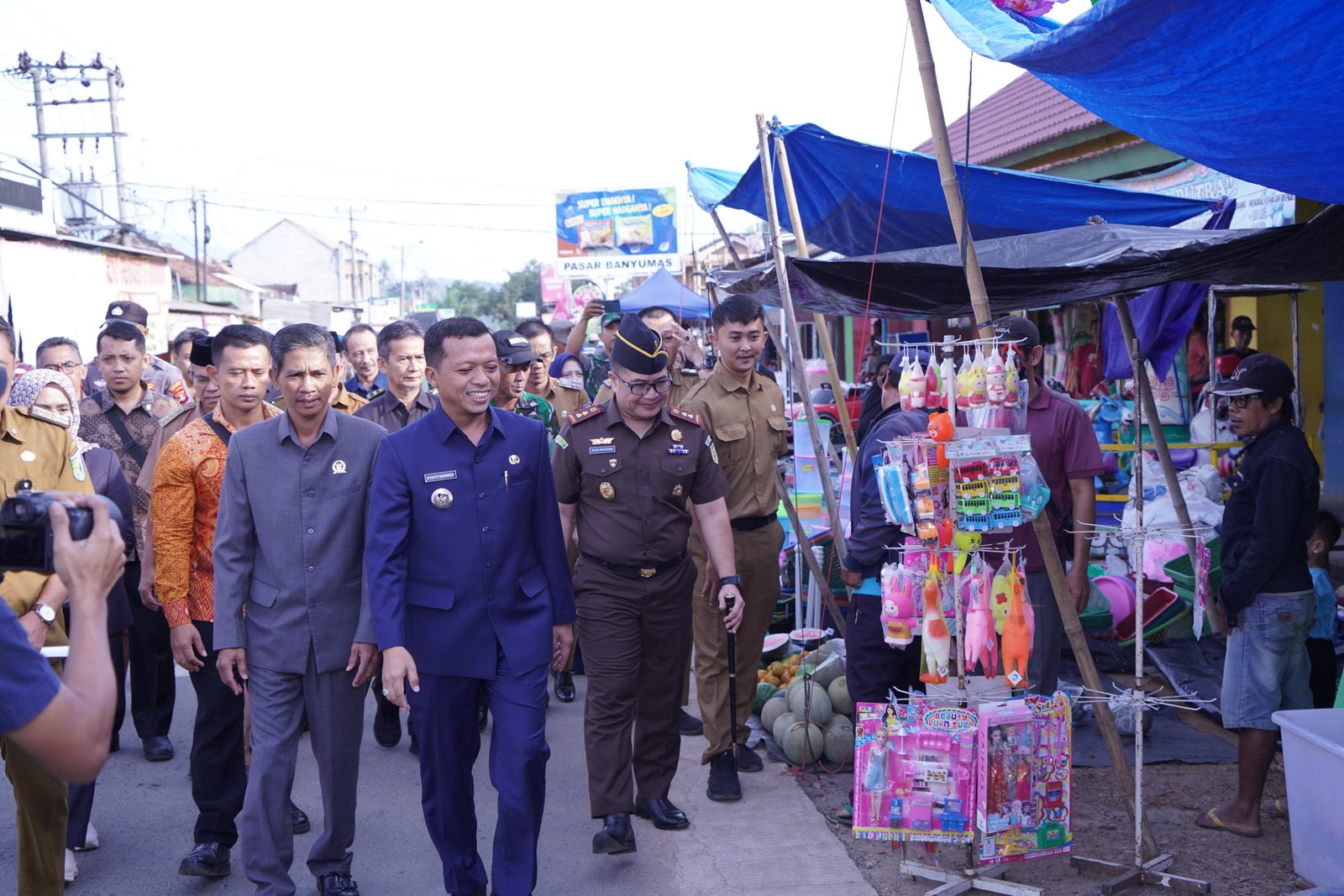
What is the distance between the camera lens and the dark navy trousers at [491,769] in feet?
12.6

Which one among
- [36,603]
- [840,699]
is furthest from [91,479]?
[840,699]

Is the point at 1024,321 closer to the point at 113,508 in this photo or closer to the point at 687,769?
the point at 687,769

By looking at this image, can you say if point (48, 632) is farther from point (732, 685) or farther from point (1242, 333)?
point (1242, 333)

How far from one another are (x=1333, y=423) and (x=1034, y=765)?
7677mm

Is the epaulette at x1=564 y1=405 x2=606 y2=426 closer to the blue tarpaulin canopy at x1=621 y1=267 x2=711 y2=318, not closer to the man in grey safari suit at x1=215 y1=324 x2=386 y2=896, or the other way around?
the man in grey safari suit at x1=215 y1=324 x2=386 y2=896

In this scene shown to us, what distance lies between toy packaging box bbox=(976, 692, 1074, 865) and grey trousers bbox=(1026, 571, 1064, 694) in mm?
581

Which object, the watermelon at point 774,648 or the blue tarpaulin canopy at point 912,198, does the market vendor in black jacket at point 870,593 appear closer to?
the watermelon at point 774,648

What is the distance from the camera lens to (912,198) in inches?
275

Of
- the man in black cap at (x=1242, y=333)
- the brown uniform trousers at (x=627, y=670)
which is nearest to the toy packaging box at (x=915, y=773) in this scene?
the brown uniform trousers at (x=627, y=670)

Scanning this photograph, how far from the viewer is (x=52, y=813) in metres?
3.54

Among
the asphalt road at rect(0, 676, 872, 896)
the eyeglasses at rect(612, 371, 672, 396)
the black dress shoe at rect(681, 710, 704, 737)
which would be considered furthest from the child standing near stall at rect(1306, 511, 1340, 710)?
the black dress shoe at rect(681, 710, 704, 737)

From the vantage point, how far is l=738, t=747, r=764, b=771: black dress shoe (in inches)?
→ 216

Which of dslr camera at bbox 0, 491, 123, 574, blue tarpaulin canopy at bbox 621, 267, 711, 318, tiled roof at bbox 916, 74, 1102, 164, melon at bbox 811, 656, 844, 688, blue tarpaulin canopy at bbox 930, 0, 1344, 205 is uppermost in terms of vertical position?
tiled roof at bbox 916, 74, 1102, 164

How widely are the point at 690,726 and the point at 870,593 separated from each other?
1.84m
